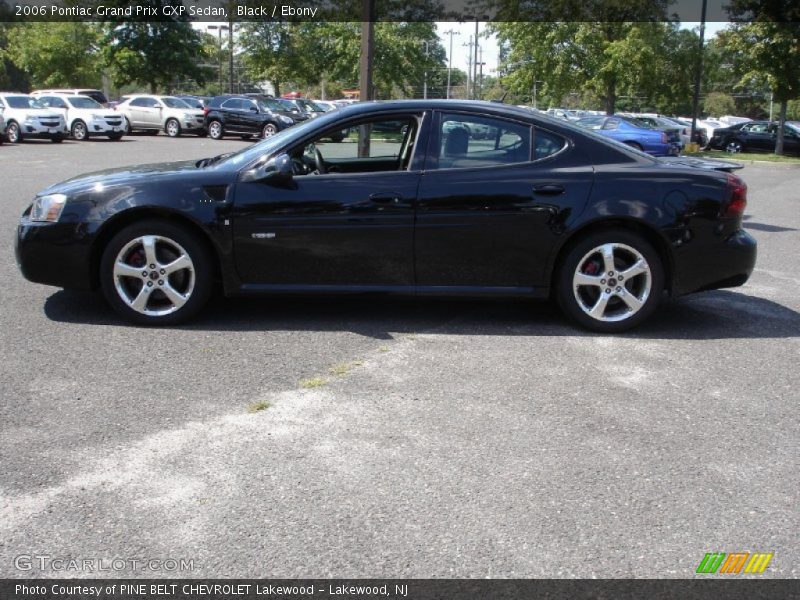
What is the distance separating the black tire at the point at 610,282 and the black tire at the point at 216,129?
29402 millimetres

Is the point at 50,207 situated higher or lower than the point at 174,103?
lower

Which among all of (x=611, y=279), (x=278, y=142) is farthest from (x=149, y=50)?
(x=611, y=279)

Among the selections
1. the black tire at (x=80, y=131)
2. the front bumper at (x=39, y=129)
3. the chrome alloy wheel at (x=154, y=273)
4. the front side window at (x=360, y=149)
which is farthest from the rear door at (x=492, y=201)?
the black tire at (x=80, y=131)

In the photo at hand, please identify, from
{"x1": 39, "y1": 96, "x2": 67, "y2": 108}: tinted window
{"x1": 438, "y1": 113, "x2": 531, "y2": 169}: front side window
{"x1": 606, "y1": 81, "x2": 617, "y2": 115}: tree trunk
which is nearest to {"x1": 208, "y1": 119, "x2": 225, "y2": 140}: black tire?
{"x1": 39, "y1": 96, "x2": 67, "y2": 108}: tinted window

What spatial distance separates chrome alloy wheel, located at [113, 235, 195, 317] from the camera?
221 inches

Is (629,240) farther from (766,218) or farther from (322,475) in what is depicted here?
(766,218)

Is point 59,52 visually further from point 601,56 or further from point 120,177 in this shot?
point 120,177

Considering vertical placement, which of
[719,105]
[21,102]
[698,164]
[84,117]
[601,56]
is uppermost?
[601,56]

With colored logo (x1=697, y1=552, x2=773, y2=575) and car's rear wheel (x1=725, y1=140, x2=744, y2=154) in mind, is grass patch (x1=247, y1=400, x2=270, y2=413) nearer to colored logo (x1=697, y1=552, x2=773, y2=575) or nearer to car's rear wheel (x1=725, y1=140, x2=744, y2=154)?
colored logo (x1=697, y1=552, x2=773, y2=575)

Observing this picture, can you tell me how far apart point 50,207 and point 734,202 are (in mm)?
4696

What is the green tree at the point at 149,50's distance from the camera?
44.1m

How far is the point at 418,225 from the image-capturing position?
5.61m

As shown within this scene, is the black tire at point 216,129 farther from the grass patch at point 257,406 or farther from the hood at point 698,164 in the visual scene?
the grass patch at point 257,406

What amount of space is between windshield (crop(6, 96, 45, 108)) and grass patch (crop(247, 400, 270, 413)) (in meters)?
27.8
